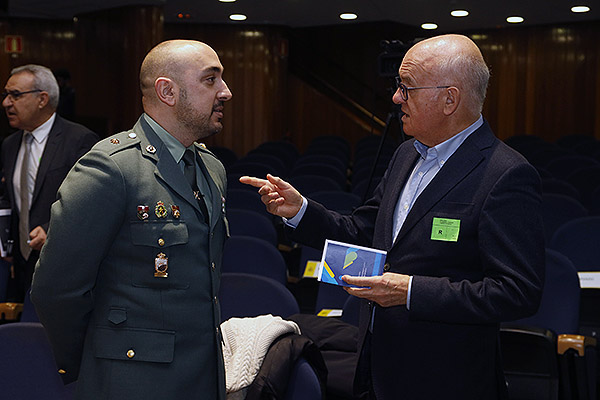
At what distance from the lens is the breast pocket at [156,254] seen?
6.26 feet

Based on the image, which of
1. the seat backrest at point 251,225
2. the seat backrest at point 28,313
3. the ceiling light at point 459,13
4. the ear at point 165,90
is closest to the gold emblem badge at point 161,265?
the ear at point 165,90

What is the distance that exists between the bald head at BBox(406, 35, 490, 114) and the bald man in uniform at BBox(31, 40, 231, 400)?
634 millimetres

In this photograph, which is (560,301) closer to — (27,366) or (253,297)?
(253,297)

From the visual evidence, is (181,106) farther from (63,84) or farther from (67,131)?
(63,84)

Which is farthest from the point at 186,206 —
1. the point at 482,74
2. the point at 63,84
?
the point at 63,84

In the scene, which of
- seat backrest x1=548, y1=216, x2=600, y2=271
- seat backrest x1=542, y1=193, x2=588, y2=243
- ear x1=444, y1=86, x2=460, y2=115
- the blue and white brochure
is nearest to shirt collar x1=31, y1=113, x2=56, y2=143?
the blue and white brochure

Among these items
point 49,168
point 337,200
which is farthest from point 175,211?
point 337,200

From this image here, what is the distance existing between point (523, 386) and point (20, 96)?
9.40ft

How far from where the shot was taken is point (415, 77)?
7.23 ft

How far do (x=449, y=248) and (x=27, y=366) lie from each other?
4.80ft

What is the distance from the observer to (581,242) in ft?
14.5

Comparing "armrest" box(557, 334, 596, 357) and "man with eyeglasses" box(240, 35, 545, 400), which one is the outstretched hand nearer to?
"man with eyeglasses" box(240, 35, 545, 400)

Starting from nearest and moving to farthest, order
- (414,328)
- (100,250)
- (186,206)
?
1. (100,250)
2. (186,206)
3. (414,328)

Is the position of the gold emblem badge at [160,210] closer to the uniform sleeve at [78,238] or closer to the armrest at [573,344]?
the uniform sleeve at [78,238]
